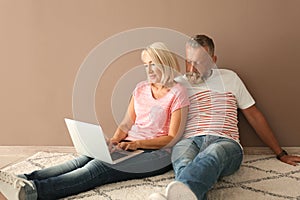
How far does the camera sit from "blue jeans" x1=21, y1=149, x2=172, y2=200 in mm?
1350

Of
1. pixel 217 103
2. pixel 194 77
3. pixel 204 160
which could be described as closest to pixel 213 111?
pixel 217 103

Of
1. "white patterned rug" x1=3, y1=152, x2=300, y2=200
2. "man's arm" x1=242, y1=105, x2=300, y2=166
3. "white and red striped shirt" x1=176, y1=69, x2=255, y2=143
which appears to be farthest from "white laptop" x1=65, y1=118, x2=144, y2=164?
"man's arm" x1=242, y1=105, x2=300, y2=166

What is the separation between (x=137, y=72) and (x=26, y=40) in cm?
60

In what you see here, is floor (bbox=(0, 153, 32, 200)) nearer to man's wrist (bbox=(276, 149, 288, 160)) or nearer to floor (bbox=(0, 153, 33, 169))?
floor (bbox=(0, 153, 33, 169))

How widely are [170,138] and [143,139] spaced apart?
111 mm

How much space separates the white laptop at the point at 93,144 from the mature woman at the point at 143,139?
0.02 m

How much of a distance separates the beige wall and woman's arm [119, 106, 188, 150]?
1.38 feet

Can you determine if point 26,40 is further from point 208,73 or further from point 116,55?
point 208,73

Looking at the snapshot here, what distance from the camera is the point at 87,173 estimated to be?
4.75 feet

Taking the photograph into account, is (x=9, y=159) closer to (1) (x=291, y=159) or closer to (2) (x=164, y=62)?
(2) (x=164, y=62)

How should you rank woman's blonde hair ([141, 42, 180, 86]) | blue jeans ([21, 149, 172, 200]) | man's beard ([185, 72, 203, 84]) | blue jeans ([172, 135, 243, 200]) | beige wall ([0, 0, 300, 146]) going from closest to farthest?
blue jeans ([172, 135, 243, 200]) < blue jeans ([21, 149, 172, 200]) < woman's blonde hair ([141, 42, 180, 86]) < man's beard ([185, 72, 203, 84]) < beige wall ([0, 0, 300, 146])

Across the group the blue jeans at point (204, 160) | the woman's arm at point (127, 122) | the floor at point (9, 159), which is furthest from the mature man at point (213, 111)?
the floor at point (9, 159)

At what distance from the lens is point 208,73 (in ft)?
5.96

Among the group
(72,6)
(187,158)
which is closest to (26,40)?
(72,6)
